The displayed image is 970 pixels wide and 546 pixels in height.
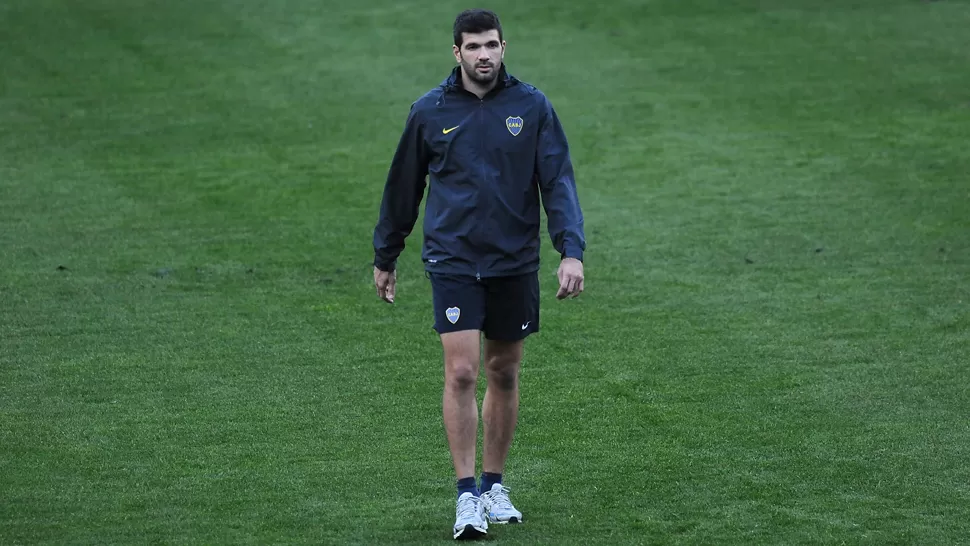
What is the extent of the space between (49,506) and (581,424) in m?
2.42

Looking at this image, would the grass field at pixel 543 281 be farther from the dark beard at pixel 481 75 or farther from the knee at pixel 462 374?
the dark beard at pixel 481 75

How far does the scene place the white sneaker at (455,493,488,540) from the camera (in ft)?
16.6

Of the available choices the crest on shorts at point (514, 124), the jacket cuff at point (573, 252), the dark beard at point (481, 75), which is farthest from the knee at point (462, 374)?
the dark beard at point (481, 75)

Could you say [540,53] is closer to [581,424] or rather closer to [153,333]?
[153,333]

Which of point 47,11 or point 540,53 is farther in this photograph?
point 47,11

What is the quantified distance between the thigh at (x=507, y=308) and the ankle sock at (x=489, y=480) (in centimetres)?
57

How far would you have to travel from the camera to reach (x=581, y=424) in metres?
6.53

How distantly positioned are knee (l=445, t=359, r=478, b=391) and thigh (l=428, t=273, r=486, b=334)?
0.12 meters

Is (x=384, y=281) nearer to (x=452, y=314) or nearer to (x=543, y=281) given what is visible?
(x=452, y=314)

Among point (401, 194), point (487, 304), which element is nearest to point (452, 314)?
point (487, 304)

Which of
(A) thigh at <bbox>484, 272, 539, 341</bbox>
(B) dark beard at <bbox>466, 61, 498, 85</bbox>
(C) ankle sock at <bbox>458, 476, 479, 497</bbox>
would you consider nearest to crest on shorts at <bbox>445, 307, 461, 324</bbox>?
(A) thigh at <bbox>484, 272, 539, 341</bbox>

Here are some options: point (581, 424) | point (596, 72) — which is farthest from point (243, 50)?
point (581, 424)

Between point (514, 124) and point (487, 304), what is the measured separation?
684 millimetres

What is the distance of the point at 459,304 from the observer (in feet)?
17.0
